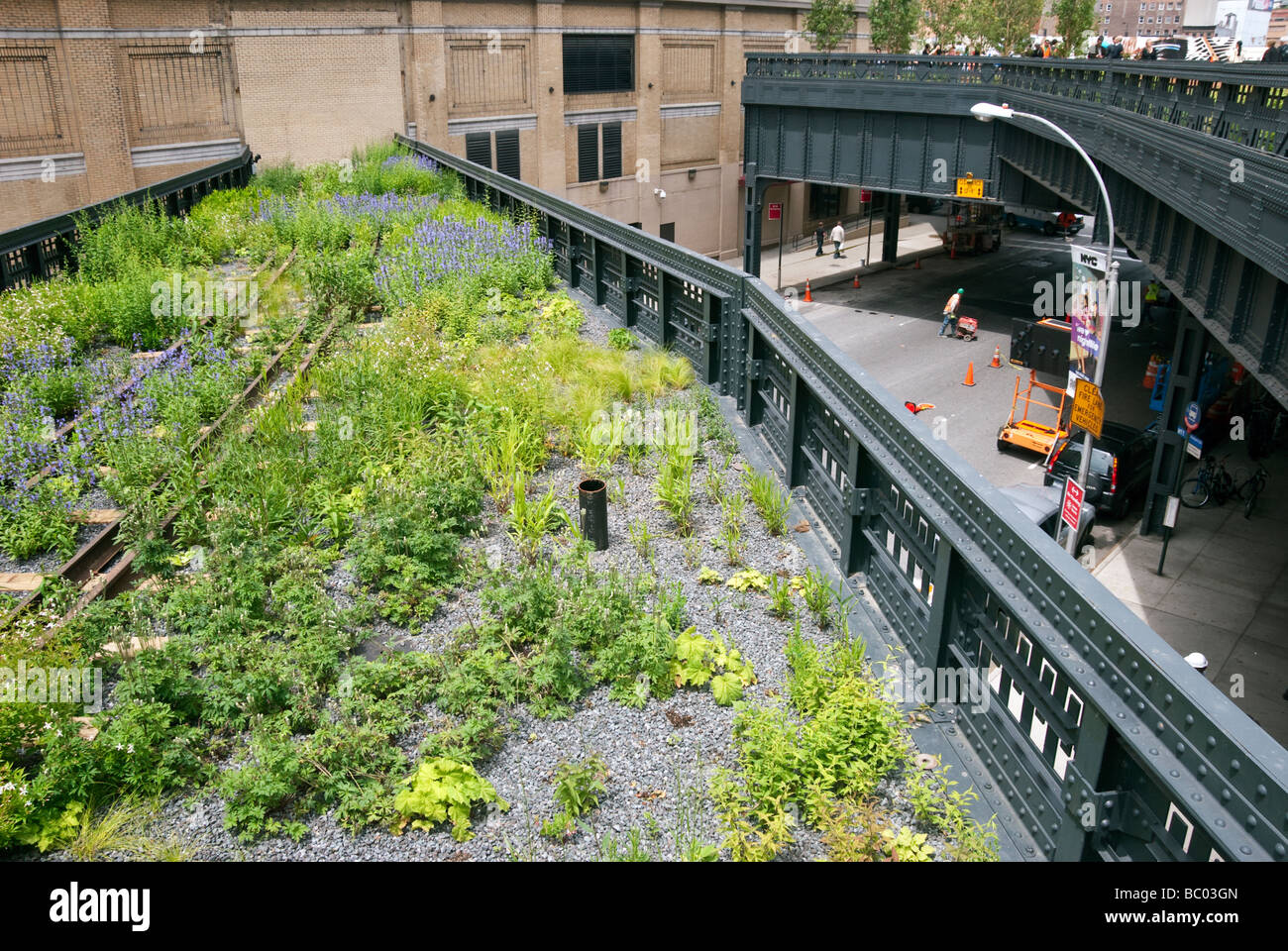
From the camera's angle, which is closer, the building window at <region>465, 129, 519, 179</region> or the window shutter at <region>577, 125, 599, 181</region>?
the building window at <region>465, 129, 519, 179</region>

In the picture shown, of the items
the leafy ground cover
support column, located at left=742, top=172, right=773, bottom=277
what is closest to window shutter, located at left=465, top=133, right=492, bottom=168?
support column, located at left=742, top=172, right=773, bottom=277

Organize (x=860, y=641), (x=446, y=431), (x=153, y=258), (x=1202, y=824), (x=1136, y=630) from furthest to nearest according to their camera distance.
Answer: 1. (x=153, y=258)
2. (x=446, y=431)
3. (x=860, y=641)
4. (x=1136, y=630)
5. (x=1202, y=824)

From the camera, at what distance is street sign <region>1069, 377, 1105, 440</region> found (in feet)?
55.8

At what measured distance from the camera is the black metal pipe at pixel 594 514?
310 inches

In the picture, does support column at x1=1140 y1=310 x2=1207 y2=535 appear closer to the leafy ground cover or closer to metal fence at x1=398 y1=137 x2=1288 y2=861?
the leafy ground cover

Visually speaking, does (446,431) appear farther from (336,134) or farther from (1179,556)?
(336,134)

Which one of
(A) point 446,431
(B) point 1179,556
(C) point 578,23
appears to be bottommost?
(B) point 1179,556

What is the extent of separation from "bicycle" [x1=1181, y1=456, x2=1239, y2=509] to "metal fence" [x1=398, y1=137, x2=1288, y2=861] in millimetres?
18371

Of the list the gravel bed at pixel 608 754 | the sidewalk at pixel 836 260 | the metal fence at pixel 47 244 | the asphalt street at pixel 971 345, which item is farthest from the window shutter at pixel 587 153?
the gravel bed at pixel 608 754

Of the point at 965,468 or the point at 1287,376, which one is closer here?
the point at 965,468

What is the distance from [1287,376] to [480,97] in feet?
108

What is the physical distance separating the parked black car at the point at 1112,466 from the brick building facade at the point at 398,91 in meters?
25.6

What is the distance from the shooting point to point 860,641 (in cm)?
638

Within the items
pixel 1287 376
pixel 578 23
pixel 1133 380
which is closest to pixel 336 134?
pixel 578 23
